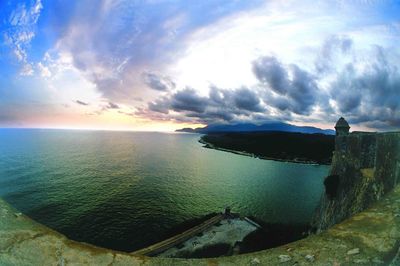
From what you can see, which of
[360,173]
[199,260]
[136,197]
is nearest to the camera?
[199,260]

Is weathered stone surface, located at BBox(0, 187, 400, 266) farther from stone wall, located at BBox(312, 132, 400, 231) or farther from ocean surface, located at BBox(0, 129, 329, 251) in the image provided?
ocean surface, located at BBox(0, 129, 329, 251)

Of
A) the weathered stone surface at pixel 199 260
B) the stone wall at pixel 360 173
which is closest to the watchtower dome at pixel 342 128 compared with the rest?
the stone wall at pixel 360 173

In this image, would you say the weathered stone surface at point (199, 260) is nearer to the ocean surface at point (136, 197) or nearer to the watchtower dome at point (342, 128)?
the watchtower dome at point (342, 128)

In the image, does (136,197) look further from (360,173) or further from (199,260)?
(199,260)

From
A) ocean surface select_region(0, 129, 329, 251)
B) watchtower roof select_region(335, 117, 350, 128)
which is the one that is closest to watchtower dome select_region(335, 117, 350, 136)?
watchtower roof select_region(335, 117, 350, 128)

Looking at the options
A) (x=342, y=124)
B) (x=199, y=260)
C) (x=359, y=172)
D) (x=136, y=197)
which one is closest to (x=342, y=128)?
(x=342, y=124)
